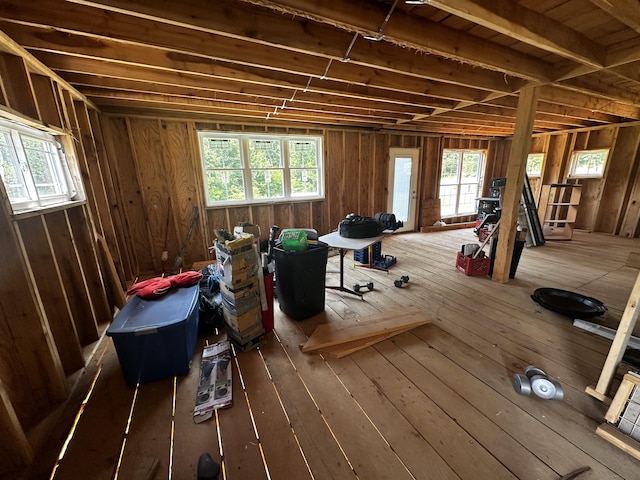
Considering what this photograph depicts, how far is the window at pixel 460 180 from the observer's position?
660 cm

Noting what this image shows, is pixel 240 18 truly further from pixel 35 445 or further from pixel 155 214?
pixel 155 214

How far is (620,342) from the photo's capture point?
1.39 meters

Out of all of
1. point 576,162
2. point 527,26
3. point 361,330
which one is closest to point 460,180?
point 576,162

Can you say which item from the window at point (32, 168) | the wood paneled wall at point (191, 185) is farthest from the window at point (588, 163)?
the window at point (32, 168)

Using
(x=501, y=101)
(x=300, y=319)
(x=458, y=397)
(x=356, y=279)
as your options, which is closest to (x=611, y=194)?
(x=501, y=101)

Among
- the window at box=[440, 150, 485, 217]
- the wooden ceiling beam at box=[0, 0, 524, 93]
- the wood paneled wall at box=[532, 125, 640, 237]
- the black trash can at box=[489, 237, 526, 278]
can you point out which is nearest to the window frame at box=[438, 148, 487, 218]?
the window at box=[440, 150, 485, 217]

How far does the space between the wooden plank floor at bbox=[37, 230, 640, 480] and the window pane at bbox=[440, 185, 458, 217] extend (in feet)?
15.4

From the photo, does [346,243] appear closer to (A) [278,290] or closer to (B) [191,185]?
(A) [278,290]

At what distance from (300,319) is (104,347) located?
5.60ft

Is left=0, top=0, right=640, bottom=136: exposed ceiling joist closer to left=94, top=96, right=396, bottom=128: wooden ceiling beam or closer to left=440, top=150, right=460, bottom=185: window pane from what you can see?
left=94, top=96, right=396, bottom=128: wooden ceiling beam

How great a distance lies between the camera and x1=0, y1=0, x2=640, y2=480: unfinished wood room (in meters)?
1.29

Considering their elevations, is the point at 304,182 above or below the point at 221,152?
below

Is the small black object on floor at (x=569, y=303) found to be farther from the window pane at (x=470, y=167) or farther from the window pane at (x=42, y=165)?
the window pane at (x=470, y=167)

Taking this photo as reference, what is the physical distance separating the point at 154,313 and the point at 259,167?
323 centimetres
